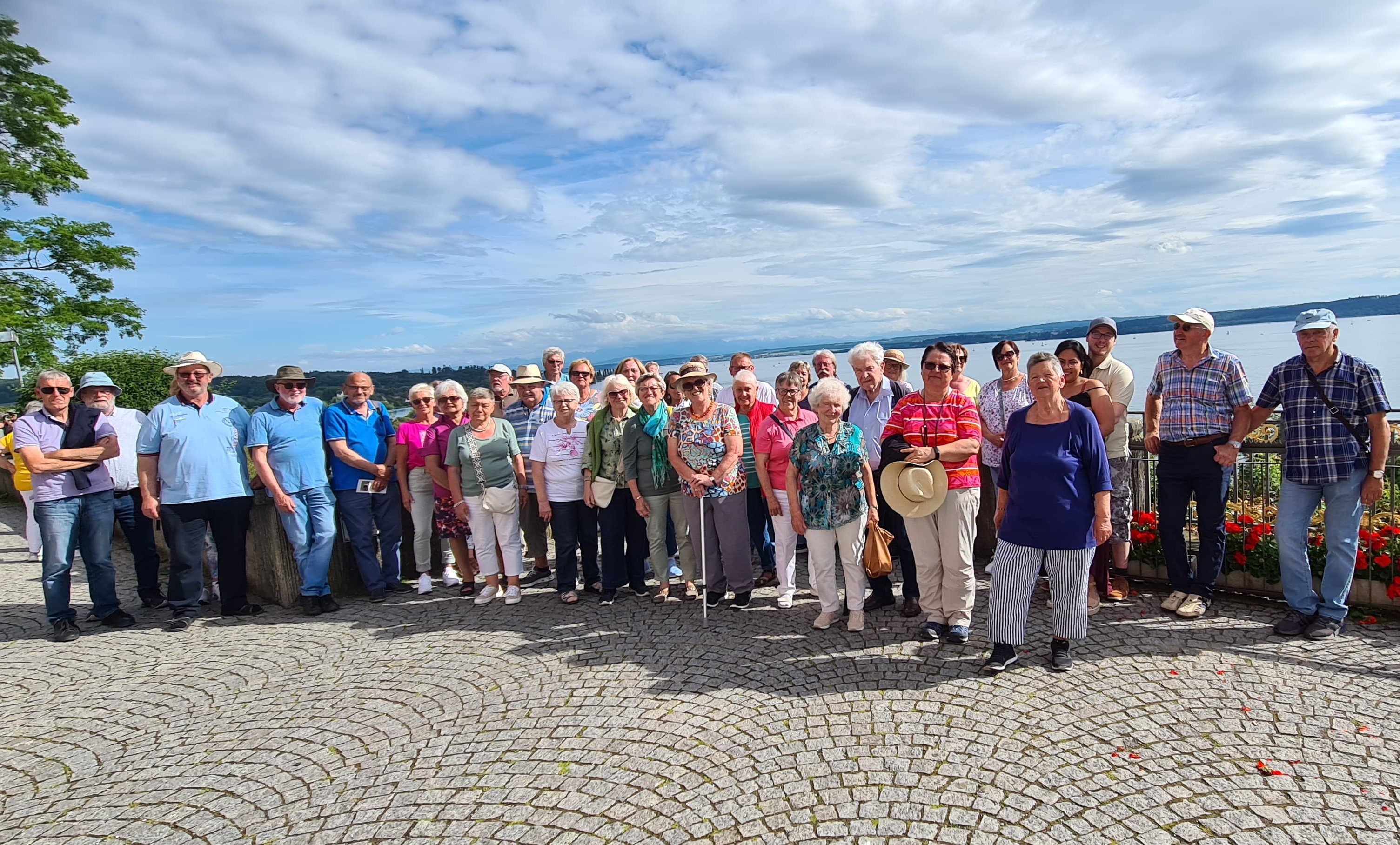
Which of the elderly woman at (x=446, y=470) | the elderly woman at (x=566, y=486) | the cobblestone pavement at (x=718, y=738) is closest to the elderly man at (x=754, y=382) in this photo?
the elderly woman at (x=566, y=486)

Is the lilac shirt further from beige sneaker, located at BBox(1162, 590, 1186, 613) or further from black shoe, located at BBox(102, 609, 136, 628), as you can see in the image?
beige sneaker, located at BBox(1162, 590, 1186, 613)

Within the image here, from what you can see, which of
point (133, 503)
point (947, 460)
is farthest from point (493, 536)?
point (947, 460)

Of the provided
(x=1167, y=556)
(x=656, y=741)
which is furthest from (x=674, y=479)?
(x=1167, y=556)

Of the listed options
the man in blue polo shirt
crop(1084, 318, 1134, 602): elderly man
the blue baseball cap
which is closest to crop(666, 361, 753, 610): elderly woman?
crop(1084, 318, 1134, 602): elderly man

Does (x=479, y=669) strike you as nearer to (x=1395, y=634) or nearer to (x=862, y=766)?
(x=862, y=766)

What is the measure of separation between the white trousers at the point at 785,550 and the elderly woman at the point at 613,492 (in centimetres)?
122

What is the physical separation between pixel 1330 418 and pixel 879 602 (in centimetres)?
305

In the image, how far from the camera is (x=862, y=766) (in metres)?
3.54

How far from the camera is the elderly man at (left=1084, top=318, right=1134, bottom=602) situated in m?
5.63

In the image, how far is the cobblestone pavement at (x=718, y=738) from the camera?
3.18m

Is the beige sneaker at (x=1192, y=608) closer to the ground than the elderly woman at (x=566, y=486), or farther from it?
closer to the ground

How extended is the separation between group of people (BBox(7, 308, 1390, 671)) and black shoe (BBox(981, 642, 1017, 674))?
21 millimetres

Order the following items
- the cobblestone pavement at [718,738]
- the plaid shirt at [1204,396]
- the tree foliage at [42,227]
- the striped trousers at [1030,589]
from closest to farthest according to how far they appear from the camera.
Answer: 1. the cobblestone pavement at [718,738]
2. the striped trousers at [1030,589]
3. the plaid shirt at [1204,396]
4. the tree foliage at [42,227]

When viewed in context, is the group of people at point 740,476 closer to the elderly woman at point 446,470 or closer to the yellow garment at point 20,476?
the elderly woman at point 446,470
